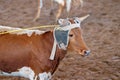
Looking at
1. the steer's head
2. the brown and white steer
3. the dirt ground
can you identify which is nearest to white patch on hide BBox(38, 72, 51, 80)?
the brown and white steer

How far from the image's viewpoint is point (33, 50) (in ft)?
7.13

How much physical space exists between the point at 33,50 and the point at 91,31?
2.31 metres

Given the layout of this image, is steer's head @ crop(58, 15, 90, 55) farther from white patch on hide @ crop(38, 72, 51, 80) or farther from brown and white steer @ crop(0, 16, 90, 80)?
white patch on hide @ crop(38, 72, 51, 80)

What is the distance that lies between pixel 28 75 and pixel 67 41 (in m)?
0.41

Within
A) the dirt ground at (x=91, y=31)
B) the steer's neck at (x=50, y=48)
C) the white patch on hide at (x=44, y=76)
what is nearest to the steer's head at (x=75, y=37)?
the steer's neck at (x=50, y=48)

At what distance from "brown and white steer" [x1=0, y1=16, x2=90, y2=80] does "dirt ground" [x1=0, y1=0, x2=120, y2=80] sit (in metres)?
0.86

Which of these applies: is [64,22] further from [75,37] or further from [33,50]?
[33,50]

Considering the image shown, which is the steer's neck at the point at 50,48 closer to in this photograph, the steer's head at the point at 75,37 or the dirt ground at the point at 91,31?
the steer's head at the point at 75,37

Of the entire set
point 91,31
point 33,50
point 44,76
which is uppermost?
point 33,50

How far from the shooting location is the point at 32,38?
7.25ft

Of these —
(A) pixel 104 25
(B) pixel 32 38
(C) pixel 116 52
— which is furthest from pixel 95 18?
(B) pixel 32 38

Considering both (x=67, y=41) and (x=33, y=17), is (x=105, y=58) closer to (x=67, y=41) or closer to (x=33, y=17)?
(x=67, y=41)

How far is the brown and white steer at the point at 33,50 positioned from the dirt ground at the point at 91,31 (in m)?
0.86

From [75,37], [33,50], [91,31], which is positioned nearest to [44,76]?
[33,50]
